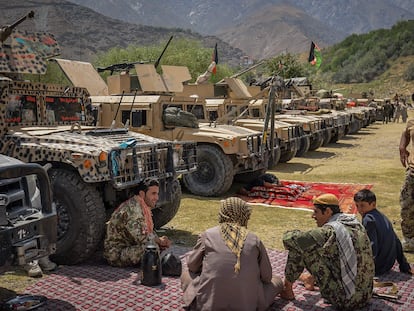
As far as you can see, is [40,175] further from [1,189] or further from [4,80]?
[4,80]

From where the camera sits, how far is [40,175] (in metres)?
3.61

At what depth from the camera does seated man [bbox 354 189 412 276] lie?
445 centimetres

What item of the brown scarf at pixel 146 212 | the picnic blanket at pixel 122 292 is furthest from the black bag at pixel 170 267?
the brown scarf at pixel 146 212

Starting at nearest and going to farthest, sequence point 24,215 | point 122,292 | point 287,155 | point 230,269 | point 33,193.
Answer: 1. point 230,269
2. point 24,215
3. point 33,193
4. point 122,292
5. point 287,155

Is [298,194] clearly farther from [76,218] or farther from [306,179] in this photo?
[76,218]

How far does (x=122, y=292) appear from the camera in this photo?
4.25 m

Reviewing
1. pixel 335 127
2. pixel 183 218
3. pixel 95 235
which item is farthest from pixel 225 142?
pixel 335 127

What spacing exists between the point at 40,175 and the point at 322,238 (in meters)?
1.93

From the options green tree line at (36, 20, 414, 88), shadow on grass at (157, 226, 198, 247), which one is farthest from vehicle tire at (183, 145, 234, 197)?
green tree line at (36, 20, 414, 88)

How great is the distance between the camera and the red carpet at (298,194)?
778 centimetres

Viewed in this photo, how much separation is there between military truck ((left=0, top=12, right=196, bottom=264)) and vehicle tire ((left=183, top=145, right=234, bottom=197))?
75.9 inches

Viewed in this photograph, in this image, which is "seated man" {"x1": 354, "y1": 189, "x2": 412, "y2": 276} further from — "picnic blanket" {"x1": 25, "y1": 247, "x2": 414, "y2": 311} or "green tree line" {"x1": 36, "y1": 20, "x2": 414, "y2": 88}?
"green tree line" {"x1": 36, "y1": 20, "x2": 414, "y2": 88}

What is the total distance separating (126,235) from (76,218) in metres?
0.46

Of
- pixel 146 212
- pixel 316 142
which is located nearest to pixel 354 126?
pixel 316 142
